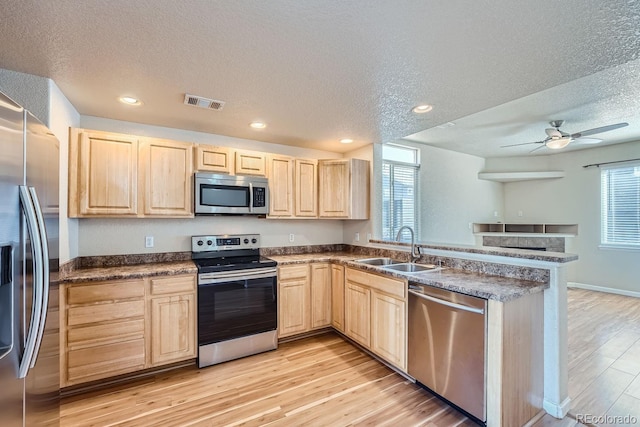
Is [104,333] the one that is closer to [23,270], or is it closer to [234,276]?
[234,276]

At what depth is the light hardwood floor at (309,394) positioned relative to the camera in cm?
199

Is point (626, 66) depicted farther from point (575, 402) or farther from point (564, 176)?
point (564, 176)

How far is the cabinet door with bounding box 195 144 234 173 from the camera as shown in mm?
2967

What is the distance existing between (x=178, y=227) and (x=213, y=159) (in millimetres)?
856

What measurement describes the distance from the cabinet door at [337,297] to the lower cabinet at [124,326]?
1546mm

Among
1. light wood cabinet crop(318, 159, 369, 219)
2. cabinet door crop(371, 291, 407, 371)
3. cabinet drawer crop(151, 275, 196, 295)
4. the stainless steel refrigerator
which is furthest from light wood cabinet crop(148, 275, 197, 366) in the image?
light wood cabinet crop(318, 159, 369, 219)

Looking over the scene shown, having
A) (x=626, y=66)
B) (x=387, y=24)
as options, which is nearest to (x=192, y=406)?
(x=387, y=24)

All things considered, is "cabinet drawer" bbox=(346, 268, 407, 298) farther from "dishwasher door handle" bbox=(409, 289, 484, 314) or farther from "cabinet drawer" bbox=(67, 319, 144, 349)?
"cabinet drawer" bbox=(67, 319, 144, 349)

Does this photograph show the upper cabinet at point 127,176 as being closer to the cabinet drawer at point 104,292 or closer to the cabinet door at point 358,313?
the cabinet drawer at point 104,292

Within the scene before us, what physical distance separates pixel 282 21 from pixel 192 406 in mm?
2626

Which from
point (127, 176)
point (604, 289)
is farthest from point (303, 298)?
point (604, 289)

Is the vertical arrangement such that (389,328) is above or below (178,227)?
below

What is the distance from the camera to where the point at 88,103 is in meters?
2.45

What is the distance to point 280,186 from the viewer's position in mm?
3447
